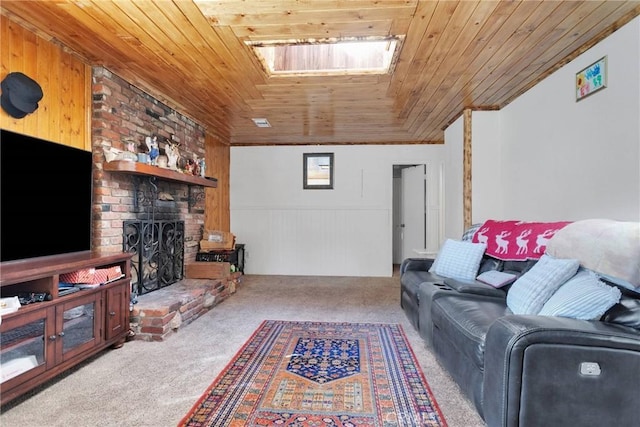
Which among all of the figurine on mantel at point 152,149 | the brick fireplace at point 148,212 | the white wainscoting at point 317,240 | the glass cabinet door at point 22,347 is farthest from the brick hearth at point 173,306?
the white wainscoting at point 317,240

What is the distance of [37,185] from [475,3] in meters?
2.94

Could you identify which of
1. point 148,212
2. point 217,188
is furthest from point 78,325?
point 217,188

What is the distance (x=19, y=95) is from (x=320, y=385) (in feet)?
8.32

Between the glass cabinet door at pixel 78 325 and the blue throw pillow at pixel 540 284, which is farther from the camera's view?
the glass cabinet door at pixel 78 325

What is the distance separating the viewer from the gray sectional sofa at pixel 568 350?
135cm

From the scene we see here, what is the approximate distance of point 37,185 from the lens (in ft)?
7.22

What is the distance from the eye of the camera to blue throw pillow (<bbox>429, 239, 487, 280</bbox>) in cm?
292

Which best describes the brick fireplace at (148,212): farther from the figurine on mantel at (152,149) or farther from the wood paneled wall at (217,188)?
the wood paneled wall at (217,188)

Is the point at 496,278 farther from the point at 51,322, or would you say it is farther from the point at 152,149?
the point at 152,149

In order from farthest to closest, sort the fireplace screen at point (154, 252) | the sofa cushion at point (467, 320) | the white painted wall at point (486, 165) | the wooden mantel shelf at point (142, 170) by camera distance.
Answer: the white painted wall at point (486, 165), the fireplace screen at point (154, 252), the wooden mantel shelf at point (142, 170), the sofa cushion at point (467, 320)

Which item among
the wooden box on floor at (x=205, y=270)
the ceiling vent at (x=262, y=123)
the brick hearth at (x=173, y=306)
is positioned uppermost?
the ceiling vent at (x=262, y=123)

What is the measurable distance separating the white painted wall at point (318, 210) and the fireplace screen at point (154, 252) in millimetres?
1997

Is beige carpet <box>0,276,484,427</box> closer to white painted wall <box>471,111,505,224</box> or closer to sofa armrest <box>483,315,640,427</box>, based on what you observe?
sofa armrest <box>483,315,640,427</box>

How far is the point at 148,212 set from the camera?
338 cm
